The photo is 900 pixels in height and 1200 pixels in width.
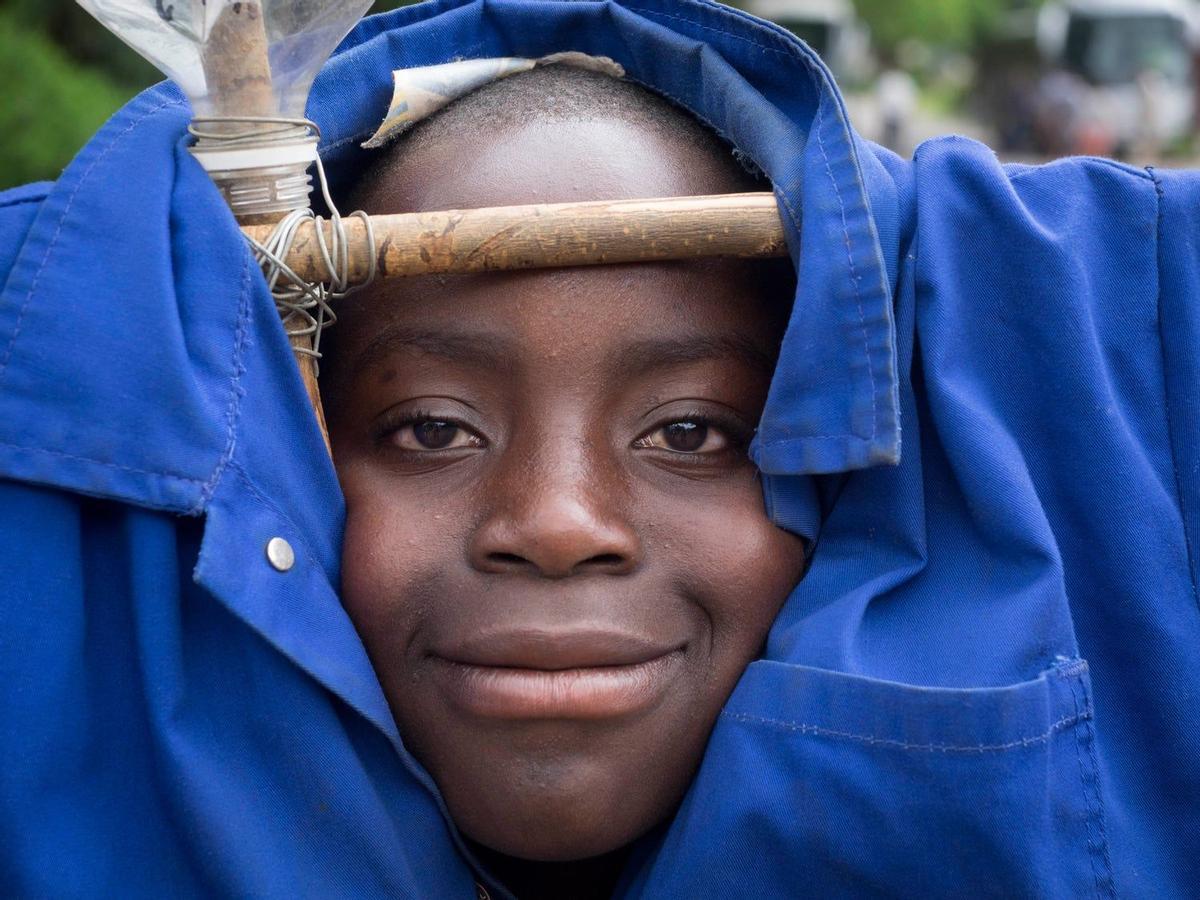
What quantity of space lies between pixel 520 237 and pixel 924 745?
0.65m

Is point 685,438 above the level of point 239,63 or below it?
below

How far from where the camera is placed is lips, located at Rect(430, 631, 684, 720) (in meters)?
1.34

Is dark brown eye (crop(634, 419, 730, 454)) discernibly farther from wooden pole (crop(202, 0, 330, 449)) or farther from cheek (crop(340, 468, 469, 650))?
wooden pole (crop(202, 0, 330, 449))

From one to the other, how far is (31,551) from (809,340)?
80 cm

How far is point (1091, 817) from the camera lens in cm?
131

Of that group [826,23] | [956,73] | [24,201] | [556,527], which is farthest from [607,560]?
[956,73]

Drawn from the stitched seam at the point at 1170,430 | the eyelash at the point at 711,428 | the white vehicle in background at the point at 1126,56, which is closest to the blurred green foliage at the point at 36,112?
the eyelash at the point at 711,428

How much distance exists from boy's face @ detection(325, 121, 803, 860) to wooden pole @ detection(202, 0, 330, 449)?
0.26 meters

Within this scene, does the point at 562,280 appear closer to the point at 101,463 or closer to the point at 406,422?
the point at 406,422

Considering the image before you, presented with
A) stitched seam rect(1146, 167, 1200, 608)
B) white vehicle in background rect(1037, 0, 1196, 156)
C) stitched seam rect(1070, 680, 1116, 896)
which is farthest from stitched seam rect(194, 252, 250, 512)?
white vehicle in background rect(1037, 0, 1196, 156)

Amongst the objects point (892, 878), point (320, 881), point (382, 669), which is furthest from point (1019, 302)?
point (320, 881)

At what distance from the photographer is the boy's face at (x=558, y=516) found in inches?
53.2

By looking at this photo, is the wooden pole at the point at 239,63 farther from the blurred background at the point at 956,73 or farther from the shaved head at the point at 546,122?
the blurred background at the point at 956,73

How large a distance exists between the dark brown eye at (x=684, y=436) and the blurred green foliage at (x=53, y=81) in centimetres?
331
